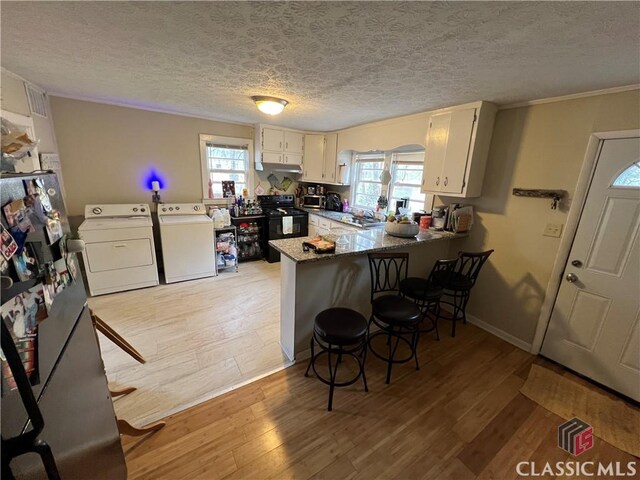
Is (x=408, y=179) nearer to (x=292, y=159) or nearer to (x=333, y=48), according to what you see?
(x=292, y=159)

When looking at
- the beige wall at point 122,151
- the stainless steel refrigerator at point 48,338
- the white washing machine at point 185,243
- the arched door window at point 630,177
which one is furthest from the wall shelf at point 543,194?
the beige wall at point 122,151

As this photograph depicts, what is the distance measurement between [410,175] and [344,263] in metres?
1.99

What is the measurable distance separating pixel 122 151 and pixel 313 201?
2.93 m

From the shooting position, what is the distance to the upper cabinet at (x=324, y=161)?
4.31 meters

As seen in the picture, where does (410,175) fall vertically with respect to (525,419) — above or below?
above

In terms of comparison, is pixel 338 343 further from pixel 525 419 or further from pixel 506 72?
pixel 506 72

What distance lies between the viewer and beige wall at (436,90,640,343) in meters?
2.02

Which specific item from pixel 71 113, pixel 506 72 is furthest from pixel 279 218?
pixel 506 72

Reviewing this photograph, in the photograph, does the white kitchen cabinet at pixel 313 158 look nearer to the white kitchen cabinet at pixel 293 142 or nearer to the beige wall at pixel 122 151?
the white kitchen cabinet at pixel 293 142

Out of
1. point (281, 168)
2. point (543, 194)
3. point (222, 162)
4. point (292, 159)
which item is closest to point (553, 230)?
point (543, 194)

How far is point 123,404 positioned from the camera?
1.76 m

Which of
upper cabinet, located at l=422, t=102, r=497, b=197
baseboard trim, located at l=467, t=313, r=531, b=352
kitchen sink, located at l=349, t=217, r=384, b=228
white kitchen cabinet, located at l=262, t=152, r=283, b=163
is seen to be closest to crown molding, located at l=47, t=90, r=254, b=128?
white kitchen cabinet, located at l=262, t=152, r=283, b=163

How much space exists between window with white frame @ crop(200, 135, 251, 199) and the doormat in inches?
175

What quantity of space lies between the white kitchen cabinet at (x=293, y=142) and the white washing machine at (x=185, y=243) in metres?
1.80
